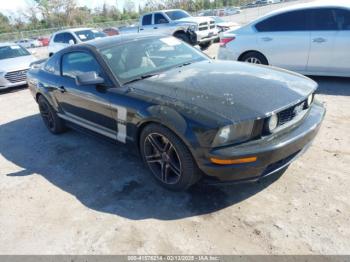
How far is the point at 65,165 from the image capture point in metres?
4.16

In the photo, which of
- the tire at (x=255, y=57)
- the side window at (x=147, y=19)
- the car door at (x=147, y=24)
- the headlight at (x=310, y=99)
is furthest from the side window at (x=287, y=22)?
the side window at (x=147, y=19)

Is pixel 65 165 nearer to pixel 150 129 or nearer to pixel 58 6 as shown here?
pixel 150 129

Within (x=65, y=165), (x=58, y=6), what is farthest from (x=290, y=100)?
(x=58, y=6)

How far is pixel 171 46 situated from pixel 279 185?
7.59 ft

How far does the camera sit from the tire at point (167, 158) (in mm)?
2875

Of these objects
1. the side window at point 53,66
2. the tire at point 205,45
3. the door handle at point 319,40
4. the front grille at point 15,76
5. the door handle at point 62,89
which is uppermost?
the door handle at point 319,40

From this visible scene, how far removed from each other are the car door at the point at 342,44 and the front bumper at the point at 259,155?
371 cm

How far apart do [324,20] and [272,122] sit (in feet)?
14.2

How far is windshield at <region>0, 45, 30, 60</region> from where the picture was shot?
10.4 metres

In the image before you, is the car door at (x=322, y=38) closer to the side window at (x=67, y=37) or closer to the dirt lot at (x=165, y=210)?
the dirt lot at (x=165, y=210)

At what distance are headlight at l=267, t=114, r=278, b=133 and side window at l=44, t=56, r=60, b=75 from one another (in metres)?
3.36

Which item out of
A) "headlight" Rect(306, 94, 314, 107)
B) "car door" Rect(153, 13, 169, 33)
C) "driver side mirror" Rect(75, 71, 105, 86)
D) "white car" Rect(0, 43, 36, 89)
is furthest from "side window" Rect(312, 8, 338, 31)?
"white car" Rect(0, 43, 36, 89)

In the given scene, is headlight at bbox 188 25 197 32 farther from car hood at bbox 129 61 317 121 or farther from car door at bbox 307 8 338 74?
car hood at bbox 129 61 317 121

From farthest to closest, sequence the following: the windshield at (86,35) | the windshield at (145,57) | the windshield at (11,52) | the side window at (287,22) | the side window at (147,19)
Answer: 1. the side window at (147,19)
2. the windshield at (86,35)
3. the windshield at (11,52)
4. the side window at (287,22)
5. the windshield at (145,57)
